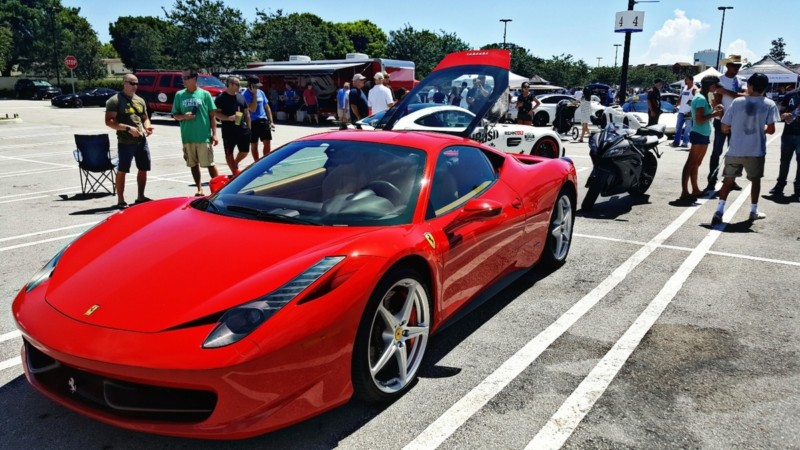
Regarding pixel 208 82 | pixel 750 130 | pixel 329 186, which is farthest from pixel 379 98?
pixel 208 82

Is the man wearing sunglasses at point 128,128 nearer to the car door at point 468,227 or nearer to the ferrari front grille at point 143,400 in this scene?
the car door at point 468,227

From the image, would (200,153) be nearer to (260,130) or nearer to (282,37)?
(260,130)

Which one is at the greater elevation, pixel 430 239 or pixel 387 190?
pixel 387 190

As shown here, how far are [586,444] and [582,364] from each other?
849mm

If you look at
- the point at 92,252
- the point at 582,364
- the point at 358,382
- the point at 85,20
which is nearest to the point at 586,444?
the point at 582,364

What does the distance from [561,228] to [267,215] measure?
9.57 feet

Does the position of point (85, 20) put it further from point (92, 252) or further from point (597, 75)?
point (92, 252)

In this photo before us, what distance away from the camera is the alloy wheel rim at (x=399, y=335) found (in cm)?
290

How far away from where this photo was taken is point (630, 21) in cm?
1881

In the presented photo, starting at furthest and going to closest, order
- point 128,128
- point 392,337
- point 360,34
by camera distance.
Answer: point 360,34 < point 128,128 < point 392,337

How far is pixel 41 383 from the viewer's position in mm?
2561

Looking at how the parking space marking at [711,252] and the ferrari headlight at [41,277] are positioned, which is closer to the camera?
the ferrari headlight at [41,277]

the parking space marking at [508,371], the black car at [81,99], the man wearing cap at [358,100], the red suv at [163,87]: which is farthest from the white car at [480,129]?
the black car at [81,99]

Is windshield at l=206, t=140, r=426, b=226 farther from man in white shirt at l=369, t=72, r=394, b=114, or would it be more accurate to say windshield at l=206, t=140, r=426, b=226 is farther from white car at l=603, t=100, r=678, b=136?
white car at l=603, t=100, r=678, b=136
